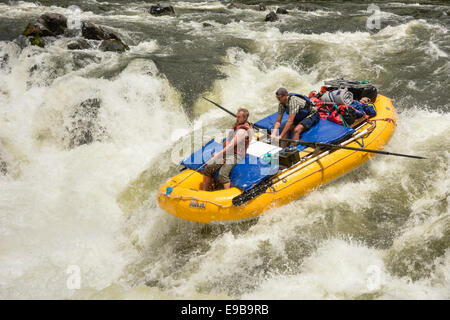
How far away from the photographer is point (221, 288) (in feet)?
14.4

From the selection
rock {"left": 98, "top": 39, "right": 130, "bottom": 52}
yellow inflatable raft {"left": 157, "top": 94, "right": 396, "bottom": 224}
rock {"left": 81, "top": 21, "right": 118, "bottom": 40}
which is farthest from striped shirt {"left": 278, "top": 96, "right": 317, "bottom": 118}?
rock {"left": 81, "top": 21, "right": 118, "bottom": 40}

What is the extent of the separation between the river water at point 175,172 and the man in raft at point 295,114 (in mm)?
1002

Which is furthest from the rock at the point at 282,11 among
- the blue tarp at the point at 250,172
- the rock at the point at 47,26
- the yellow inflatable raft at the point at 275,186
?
the blue tarp at the point at 250,172

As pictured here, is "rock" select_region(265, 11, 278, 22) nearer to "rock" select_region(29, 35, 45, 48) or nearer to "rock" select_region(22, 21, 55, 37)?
"rock" select_region(22, 21, 55, 37)

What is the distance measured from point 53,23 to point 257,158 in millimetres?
9210

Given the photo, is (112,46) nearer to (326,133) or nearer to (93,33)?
(93,33)

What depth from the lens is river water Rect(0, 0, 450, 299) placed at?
4496mm

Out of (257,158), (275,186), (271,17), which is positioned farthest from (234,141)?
(271,17)

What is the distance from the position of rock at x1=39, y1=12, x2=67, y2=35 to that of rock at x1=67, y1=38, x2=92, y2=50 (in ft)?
3.87

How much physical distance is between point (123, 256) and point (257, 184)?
2.06 meters

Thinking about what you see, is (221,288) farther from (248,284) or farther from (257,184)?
(257,184)

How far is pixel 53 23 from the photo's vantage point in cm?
1138

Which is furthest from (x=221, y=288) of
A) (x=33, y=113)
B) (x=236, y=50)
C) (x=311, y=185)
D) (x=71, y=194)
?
(x=236, y=50)

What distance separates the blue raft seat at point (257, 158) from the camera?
518cm
